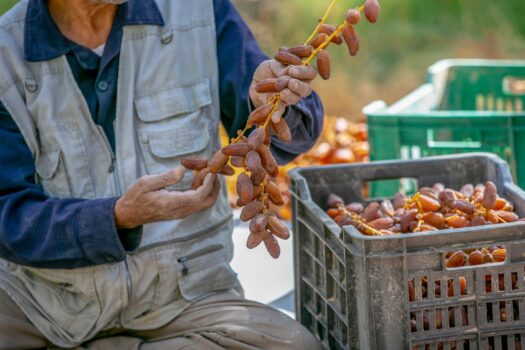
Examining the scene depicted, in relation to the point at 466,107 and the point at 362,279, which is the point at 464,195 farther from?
the point at 466,107

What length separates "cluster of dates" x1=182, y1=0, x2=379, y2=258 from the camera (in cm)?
197

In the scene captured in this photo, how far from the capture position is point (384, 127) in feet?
10.8

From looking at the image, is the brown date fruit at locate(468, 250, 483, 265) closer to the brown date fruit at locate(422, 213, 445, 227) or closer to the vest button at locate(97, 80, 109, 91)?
the brown date fruit at locate(422, 213, 445, 227)

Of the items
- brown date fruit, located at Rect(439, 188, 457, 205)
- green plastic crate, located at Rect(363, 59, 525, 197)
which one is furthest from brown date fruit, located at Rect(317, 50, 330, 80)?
green plastic crate, located at Rect(363, 59, 525, 197)

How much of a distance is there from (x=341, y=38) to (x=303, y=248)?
69 centimetres

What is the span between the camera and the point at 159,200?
2172 millimetres

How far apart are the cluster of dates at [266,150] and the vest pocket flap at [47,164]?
505 millimetres

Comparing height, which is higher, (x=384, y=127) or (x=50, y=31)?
(x=50, y=31)

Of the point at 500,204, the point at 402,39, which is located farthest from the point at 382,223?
the point at 402,39

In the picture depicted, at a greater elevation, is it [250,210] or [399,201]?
[250,210]

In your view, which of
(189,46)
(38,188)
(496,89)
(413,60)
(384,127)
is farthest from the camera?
(413,60)

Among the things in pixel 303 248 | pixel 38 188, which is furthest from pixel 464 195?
pixel 38 188

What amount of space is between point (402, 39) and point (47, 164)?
412cm

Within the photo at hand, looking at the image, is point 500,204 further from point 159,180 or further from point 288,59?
point 159,180
